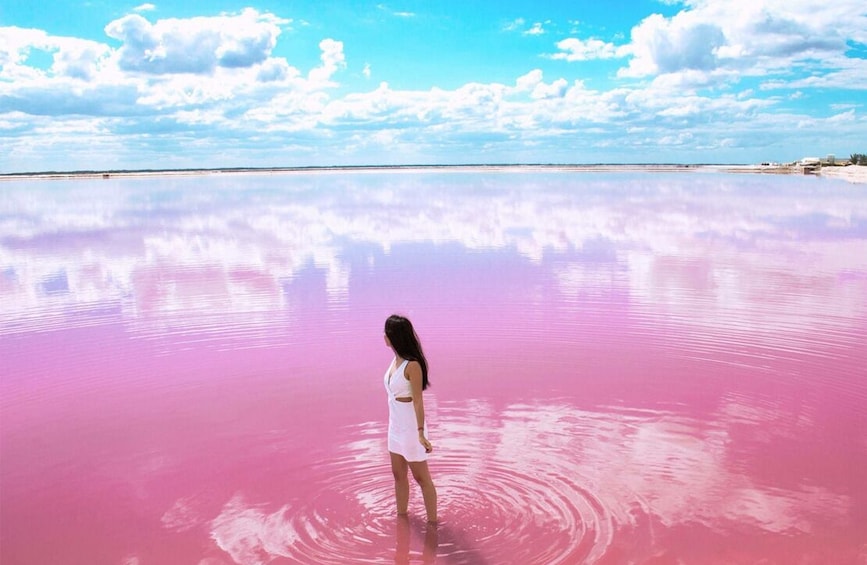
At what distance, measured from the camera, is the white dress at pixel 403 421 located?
5750 mm

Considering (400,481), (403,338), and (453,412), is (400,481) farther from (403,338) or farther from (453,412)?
(453,412)

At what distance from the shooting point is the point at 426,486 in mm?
6039

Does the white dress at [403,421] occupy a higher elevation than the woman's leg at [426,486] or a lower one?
higher

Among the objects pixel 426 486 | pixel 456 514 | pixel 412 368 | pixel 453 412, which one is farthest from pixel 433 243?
pixel 412 368

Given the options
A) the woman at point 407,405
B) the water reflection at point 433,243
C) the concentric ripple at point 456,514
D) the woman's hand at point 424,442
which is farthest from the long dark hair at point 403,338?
the water reflection at point 433,243

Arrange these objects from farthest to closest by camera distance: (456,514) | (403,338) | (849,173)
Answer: (849,173), (456,514), (403,338)

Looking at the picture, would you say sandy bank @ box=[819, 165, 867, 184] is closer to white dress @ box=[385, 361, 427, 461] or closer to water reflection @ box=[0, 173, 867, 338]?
water reflection @ box=[0, 173, 867, 338]

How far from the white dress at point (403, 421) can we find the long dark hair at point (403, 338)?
0.10m

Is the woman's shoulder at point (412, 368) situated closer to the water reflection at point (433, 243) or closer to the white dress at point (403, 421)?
the white dress at point (403, 421)

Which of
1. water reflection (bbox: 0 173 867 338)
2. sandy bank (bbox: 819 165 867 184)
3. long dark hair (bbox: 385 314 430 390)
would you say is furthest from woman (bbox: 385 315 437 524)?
sandy bank (bbox: 819 165 867 184)

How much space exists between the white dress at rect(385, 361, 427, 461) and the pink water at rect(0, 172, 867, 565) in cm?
76

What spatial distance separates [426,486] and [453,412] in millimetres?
2846

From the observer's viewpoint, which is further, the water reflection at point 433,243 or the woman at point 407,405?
the water reflection at point 433,243

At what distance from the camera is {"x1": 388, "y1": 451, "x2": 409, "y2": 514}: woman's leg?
6078 mm
